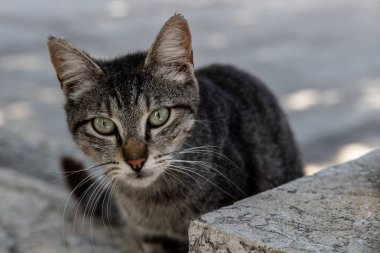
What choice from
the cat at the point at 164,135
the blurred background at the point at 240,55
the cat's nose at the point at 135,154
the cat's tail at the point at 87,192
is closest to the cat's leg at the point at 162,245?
the cat at the point at 164,135

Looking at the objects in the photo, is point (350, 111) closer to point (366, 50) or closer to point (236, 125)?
point (366, 50)

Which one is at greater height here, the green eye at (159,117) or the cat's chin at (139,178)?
the green eye at (159,117)

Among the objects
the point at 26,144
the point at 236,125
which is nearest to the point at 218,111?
the point at 236,125

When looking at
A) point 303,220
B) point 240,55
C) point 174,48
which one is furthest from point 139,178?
point 240,55

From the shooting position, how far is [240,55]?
19.1 feet

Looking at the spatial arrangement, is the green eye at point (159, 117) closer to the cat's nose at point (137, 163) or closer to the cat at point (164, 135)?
the cat at point (164, 135)

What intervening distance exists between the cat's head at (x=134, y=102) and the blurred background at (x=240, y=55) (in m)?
1.29

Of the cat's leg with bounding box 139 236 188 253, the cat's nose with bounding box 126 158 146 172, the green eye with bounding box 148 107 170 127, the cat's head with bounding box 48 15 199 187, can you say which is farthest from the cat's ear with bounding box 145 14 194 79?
the cat's leg with bounding box 139 236 188 253

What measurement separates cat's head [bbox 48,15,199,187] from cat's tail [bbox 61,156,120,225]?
0.52 m

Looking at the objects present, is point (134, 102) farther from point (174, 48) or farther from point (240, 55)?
point (240, 55)

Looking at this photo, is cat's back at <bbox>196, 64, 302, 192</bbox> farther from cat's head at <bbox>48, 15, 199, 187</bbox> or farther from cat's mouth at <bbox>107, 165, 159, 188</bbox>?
cat's mouth at <bbox>107, 165, 159, 188</bbox>

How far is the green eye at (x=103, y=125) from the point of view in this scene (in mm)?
2275

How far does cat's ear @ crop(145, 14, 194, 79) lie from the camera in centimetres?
223

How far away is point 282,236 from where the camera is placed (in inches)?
70.9
